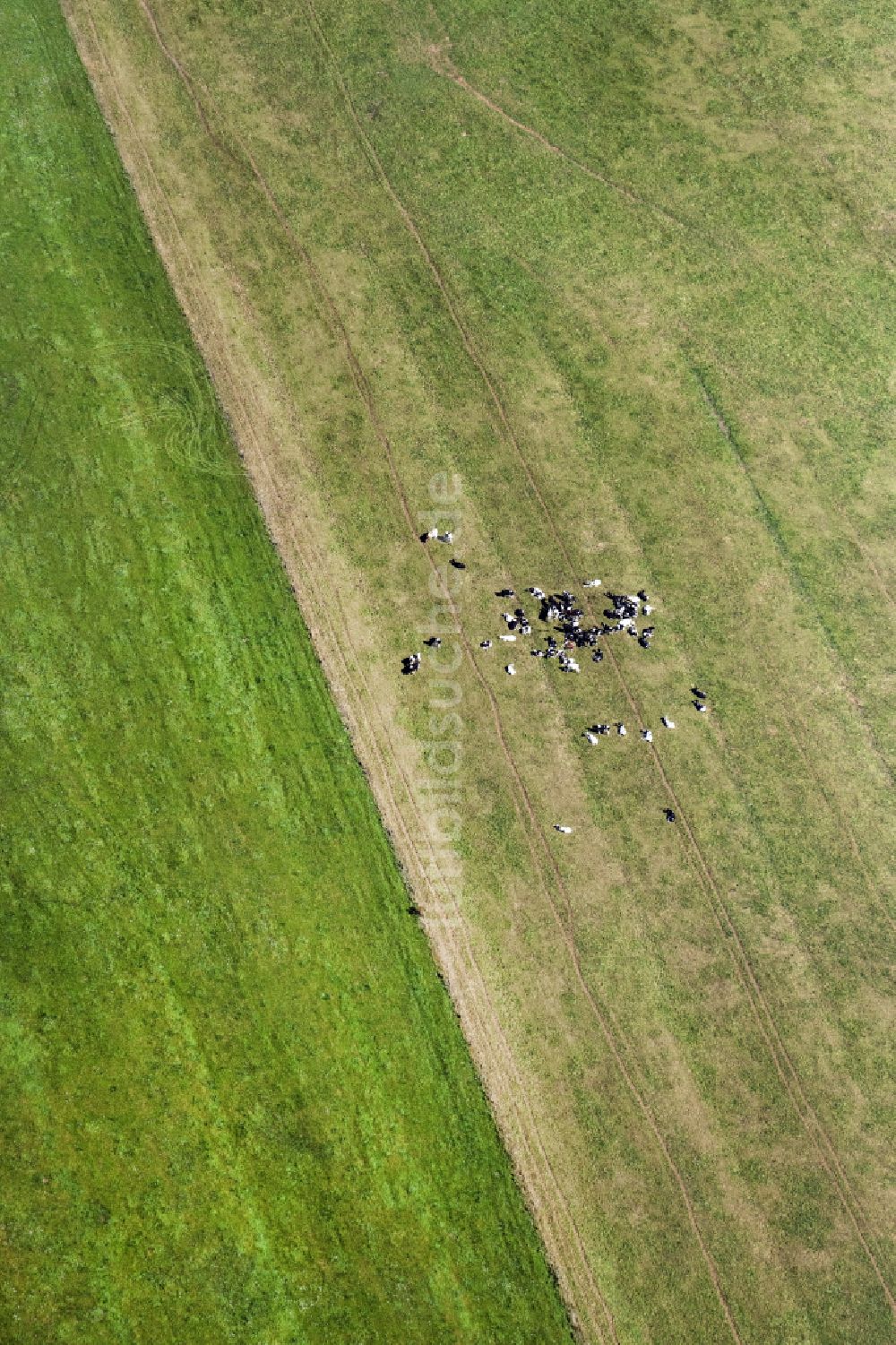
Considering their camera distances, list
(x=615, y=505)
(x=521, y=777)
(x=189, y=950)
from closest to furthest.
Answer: (x=189, y=950) < (x=521, y=777) < (x=615, y=505)

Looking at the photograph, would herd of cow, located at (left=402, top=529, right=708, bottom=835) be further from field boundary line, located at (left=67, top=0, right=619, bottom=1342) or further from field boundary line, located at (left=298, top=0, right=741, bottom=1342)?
field boundary line, located at (left=67, top=0, right=619, bottom=1342)

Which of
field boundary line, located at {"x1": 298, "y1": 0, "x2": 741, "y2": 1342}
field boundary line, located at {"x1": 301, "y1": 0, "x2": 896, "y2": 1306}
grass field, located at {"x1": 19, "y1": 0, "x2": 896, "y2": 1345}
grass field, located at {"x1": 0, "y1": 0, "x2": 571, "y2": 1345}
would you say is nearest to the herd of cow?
grass field, located at {"x1": 19, "y1": 0, "x2": 896, "y2": 1345}

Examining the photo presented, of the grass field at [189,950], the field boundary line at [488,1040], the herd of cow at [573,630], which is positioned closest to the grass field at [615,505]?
the field boundary line at [488,1040]

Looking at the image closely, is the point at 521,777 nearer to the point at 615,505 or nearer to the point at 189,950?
the point at 615,505

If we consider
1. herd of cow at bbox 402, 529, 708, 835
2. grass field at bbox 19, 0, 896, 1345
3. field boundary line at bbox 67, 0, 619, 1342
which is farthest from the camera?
herd of cow at bbox 402, 529, 708, 835

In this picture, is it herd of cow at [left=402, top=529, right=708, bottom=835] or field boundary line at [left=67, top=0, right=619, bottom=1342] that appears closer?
field boundary line at [left=67, top=0, right=619, bottom=1342]

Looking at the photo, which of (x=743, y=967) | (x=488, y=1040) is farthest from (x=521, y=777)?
(x=743, y=967)
